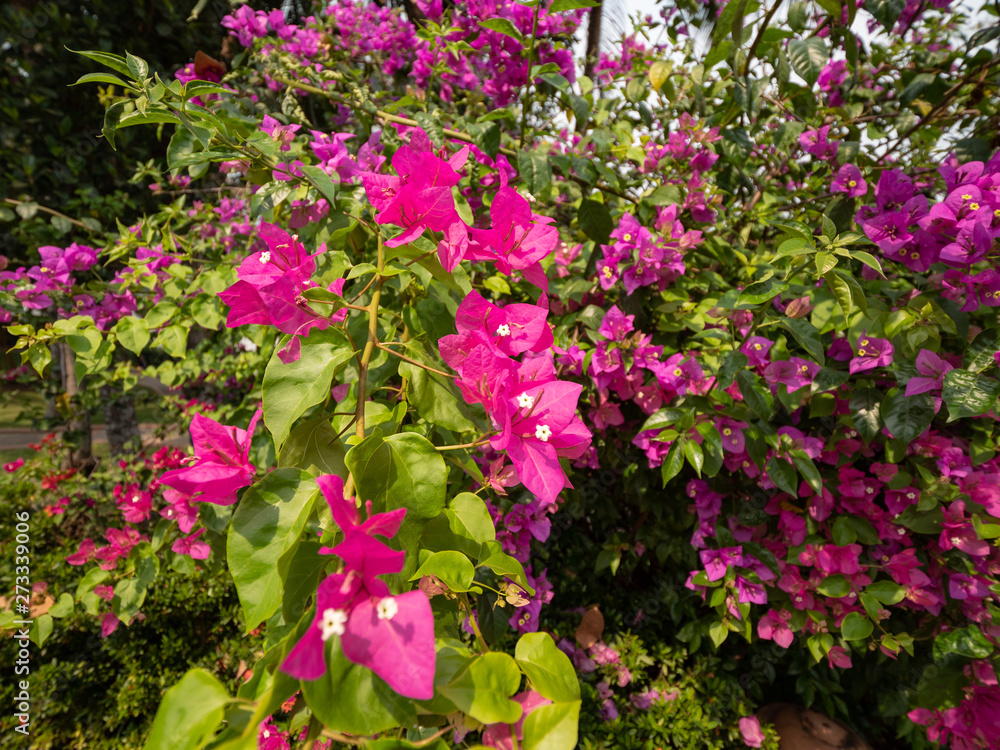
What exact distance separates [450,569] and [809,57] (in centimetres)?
126

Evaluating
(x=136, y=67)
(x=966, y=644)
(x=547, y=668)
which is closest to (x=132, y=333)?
(x=136, y=67)

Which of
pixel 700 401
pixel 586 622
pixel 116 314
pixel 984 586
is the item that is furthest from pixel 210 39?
pixel 984 586

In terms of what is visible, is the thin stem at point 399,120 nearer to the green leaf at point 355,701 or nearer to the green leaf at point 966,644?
the green leaf at point 355,701

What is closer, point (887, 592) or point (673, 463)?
point (673, 463)

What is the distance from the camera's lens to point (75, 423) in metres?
3.08

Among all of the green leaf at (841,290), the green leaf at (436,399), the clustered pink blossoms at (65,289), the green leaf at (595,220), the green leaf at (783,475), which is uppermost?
the green leaf at (841,290)

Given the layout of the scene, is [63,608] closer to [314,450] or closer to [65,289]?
[65,289]

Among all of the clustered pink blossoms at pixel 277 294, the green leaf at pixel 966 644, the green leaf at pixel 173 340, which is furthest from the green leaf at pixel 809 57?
the green leaf at pixel 173 340

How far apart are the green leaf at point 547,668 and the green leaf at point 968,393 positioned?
29.5 inches

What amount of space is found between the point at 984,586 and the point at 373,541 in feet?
4.80

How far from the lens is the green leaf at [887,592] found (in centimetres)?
111

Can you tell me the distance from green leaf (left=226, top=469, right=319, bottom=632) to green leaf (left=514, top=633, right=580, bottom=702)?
0.21m

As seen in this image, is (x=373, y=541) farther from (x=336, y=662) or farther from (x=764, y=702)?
(x=764, y=702)

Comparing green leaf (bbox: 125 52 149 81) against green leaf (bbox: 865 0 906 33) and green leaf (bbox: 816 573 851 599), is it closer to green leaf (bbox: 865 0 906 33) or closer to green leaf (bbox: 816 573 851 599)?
green leaf (bbox: 865 0 906 33)
